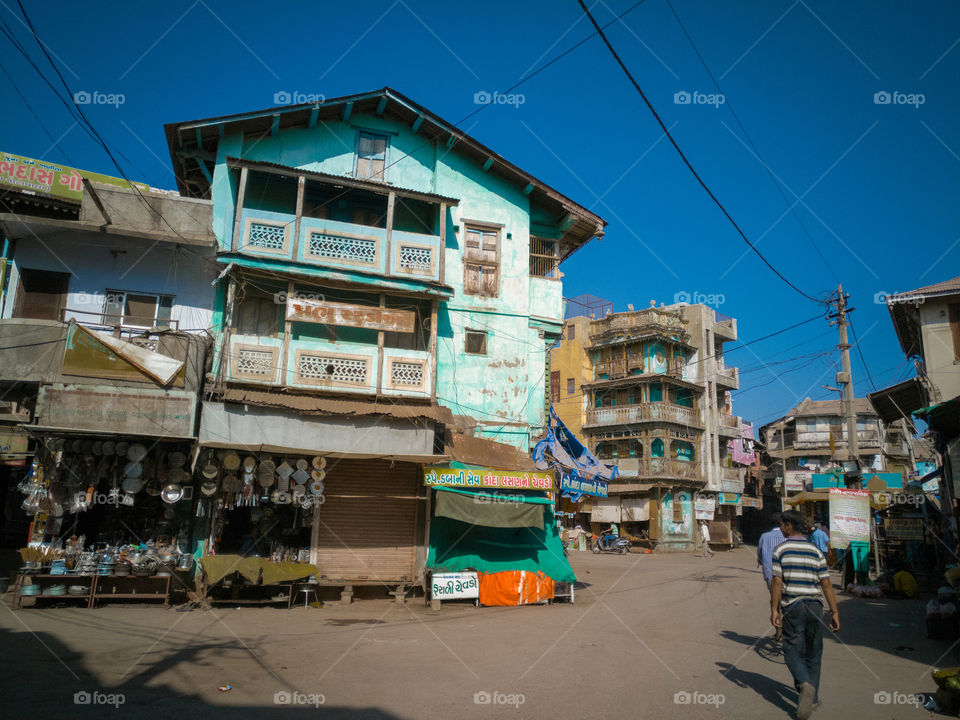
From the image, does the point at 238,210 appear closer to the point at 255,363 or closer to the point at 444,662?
the point at 255,363

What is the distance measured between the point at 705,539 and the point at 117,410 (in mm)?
34654

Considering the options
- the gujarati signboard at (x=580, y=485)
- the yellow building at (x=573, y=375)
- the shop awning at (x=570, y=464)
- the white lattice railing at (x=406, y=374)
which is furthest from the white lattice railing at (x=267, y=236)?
the yellow building at (x=573, y=375)

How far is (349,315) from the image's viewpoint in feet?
51.4

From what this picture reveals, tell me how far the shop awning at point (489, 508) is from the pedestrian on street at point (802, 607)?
822 cm

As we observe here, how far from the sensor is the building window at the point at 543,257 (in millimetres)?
19438

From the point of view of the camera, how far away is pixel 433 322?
1650 cm

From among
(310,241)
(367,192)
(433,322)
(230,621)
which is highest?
(367,192)

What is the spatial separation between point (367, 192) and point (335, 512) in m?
8.30

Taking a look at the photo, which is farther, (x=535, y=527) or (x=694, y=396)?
(x=694, y=396)

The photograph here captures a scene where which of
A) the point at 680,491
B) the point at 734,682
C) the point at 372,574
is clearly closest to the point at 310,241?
the point at 372,574

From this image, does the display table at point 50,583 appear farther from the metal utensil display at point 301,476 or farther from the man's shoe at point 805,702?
the man's shoe at point 805,702

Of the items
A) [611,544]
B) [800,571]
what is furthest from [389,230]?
[611,544]

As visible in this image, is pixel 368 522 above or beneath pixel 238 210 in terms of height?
beneath

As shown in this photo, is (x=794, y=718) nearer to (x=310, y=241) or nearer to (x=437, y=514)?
(x=437, y=514)
